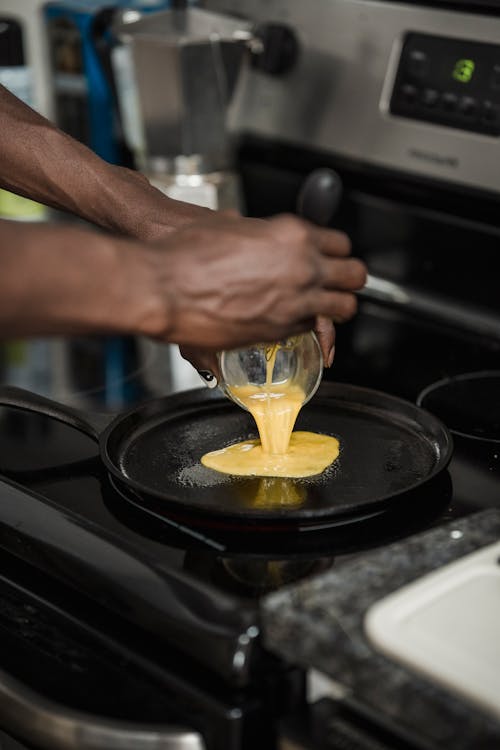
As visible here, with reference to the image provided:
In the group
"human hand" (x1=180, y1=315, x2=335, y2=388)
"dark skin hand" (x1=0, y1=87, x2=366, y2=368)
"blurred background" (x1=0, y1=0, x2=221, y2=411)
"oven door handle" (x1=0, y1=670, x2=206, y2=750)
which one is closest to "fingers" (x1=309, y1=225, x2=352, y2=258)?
"dark skin hand" (x1=0, y1=87, x2=366, y2=368)

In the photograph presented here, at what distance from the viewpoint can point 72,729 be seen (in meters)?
0.73

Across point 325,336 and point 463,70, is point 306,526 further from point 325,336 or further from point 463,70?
point 463,70

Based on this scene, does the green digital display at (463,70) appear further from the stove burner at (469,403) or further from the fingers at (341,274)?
the fingers at (341,274)

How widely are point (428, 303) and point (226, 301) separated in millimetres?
669

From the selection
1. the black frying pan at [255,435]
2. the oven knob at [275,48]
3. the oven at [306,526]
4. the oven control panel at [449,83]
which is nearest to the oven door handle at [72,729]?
the oven at [306,526]

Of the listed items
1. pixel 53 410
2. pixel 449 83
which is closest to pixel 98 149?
pixel 449 83

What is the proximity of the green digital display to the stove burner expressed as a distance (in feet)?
0.99

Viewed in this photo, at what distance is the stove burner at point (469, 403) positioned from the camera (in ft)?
3.40

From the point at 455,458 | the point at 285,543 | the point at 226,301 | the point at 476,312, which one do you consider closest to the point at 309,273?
the point at 226,301

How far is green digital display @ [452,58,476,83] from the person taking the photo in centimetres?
121

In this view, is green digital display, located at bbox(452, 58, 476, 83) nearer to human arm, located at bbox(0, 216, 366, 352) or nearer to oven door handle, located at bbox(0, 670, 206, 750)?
human arm, located at bbox(0, 216, 366, 352)

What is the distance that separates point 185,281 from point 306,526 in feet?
0.73

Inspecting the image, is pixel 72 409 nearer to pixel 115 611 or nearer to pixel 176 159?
pixel 115 611

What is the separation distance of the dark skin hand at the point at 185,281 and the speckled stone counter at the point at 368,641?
0.16 m
